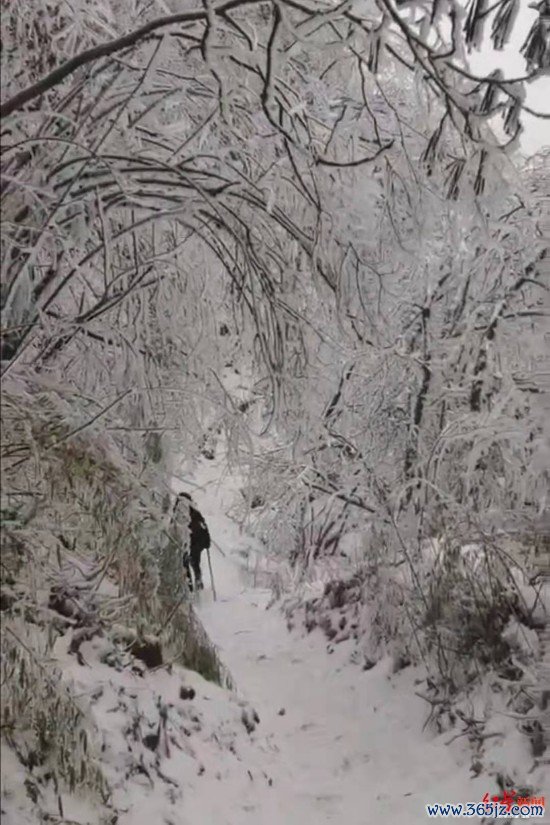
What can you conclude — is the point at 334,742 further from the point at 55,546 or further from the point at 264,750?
the point at 55,546

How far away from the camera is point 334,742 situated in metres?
6.02

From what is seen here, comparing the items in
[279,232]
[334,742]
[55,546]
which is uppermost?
[279,232]

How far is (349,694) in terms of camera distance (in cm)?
677

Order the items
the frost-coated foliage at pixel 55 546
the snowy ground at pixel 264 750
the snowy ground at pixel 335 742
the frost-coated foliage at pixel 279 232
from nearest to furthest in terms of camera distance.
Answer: the frost-coated foliage at pixel 279 232 → the frost-coated foliage at pixel 55 546 → the snowy ground at pixel 264 750 → the snowy ground at pixel 335 742

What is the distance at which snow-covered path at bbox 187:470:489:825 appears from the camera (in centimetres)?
498

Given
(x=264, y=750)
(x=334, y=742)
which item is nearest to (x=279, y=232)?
(x=264, y=750)

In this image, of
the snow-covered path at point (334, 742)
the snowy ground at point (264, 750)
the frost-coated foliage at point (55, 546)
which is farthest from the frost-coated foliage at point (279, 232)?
the snowy ground at point (264, 750)

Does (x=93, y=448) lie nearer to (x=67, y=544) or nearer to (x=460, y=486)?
(x=67, y=544)

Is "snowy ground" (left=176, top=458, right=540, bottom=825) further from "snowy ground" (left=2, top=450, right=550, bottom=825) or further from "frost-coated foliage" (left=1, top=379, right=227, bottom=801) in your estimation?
"frost-coated foliage" (left=1, top=379, right=227, bottom=801)

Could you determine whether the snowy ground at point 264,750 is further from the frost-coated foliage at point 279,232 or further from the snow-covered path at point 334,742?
the frost-coated foliage at point 279,232

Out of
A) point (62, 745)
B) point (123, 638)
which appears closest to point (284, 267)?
point (62, 745)

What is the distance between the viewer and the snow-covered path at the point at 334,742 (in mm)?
4977

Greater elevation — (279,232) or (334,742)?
(279,232)

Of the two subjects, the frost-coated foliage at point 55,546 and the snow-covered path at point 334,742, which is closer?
the frost-coated foliage at point 55,546
